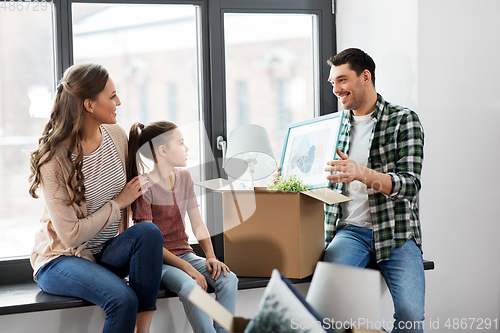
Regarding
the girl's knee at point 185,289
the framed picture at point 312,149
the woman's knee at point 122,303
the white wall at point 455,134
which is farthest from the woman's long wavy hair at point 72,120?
the white wall at point 455,134

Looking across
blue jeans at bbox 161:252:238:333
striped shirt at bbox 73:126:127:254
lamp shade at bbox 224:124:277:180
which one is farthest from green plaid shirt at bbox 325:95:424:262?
striped shirt at bbox 73:126:127:254

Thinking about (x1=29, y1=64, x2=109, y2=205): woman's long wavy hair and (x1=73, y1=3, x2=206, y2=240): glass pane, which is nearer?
(x1=29, y1=64, x2=109, y2=205): woman's long wavy hair

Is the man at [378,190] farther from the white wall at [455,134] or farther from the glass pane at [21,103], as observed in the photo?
the glass pane at [21,103]

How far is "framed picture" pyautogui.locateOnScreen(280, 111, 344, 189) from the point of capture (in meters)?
1.71

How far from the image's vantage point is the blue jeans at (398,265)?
1546mm

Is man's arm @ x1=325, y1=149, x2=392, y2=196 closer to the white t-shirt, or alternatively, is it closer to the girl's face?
the white t-shirt

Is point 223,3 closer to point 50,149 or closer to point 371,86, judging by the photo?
point 371,86

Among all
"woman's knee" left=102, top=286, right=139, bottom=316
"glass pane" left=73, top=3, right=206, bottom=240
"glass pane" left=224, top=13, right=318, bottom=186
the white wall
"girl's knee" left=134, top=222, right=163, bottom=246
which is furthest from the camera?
"glass pane" left=224, top=13, right=318, bottom=186

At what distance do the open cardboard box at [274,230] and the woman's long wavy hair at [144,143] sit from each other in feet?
1.05

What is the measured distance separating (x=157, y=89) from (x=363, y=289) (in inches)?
64.8

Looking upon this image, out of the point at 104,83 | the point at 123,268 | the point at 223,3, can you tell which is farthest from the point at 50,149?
the point at 223,3

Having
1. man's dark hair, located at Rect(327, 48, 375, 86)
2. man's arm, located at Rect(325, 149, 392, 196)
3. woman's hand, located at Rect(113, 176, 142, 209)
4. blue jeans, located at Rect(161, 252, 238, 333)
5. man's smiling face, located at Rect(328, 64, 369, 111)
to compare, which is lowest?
blue jeans, located at Rect(161, 252, 238, 333)

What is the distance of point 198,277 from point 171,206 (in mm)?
316

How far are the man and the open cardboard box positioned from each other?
100 millimetres
